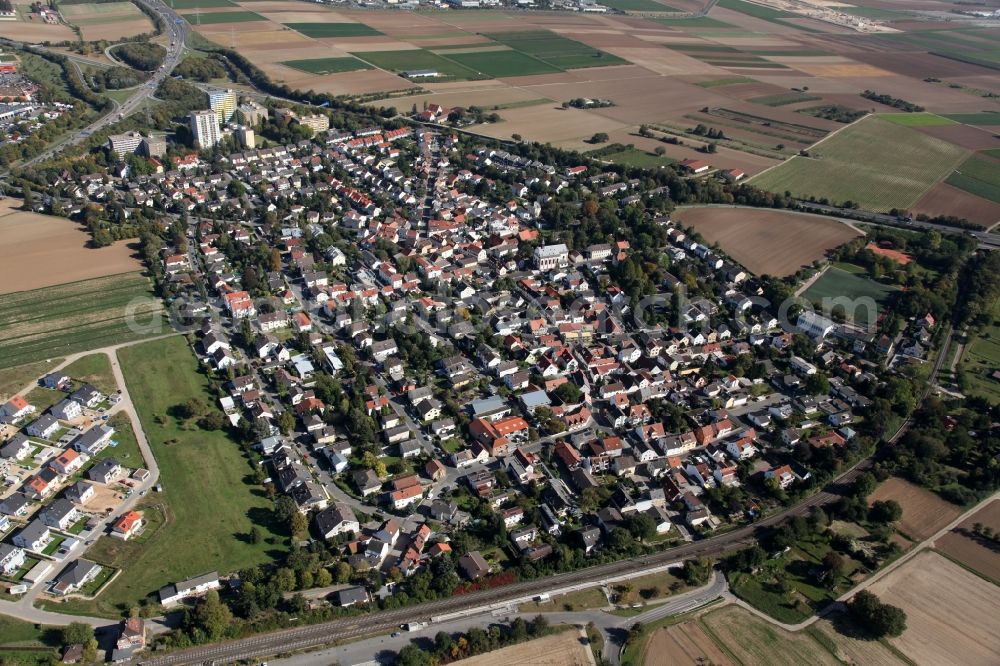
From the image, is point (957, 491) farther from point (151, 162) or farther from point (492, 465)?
point (151, 162)

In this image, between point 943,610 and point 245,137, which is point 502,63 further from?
point 943,610

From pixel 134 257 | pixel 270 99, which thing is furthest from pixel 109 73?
pixel 134 257

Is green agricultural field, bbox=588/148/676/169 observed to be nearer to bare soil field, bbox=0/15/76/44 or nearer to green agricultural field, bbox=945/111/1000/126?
green agricultural field, bbox=945/111/1000/126

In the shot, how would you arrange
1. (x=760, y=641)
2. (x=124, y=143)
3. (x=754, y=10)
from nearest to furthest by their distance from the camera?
(x=760, y=641), (x=124, y=143), (x=754, y=10)

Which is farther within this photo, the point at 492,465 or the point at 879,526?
the point at 492,465

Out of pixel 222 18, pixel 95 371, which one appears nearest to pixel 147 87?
pixel 222 18

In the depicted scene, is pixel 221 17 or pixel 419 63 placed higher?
pixel 221 17

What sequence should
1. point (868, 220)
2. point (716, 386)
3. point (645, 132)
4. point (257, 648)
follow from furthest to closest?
point (645, 132), point (868, 220), point (716, 386), point (257, 648)
